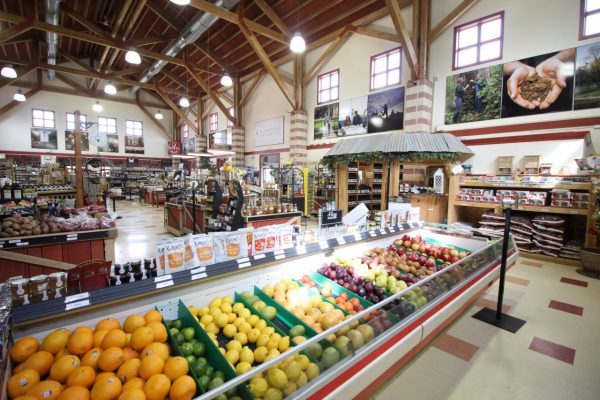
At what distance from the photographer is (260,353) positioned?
1.46 metres

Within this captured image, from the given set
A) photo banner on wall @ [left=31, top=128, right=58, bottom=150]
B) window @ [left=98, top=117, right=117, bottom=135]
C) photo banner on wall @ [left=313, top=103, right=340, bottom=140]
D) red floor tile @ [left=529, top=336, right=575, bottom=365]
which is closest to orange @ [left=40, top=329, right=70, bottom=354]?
red floor tile @ [left=529, top=336, right=575, bottom=365]

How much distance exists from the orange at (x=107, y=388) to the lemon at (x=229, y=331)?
0.62 metres

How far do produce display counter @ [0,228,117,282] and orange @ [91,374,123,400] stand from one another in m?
3.11

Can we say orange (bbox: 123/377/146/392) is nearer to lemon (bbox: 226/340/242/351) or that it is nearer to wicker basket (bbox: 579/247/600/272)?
lemon (bbox: 226/340/242/351)

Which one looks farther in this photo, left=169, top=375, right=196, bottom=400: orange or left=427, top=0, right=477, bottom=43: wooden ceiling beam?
left=427, top=0, right=477, bottom=43: wooden ceiling beam

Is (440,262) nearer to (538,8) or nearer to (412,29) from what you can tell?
(538,8)

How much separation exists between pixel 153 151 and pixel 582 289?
2208cm

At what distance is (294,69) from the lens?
1092 cm

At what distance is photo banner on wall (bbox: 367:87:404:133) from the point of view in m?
8.09

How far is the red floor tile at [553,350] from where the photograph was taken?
237 cm

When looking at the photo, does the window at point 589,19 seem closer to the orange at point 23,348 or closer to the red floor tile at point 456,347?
the red floor tile at point 456,347

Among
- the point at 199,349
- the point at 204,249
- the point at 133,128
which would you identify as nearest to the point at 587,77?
the point at 204,249

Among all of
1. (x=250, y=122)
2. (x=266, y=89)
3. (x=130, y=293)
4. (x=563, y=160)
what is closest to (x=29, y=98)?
(x=250, y=122)

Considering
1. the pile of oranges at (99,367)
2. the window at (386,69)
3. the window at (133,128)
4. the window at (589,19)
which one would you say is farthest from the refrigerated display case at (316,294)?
the window at (133,128)
